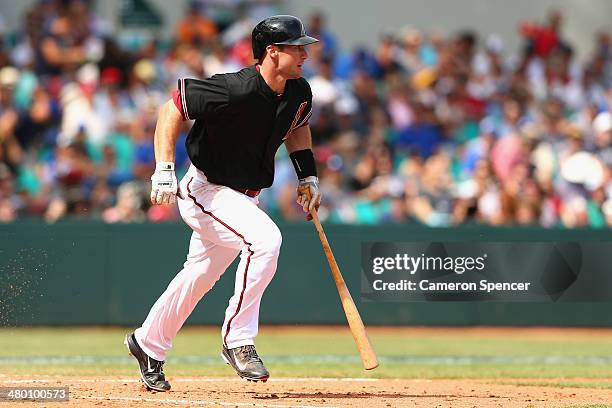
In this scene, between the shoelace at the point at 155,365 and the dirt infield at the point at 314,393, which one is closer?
the dirt infield at the point at 314,393

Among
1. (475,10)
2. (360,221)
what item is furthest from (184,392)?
(475,10)

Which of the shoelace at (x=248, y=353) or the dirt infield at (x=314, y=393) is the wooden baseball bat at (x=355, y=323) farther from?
the shoelace at (x=248, y=353)

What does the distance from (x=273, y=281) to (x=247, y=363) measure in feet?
19.5

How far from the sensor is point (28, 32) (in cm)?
1536

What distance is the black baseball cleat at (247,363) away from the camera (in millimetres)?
6953

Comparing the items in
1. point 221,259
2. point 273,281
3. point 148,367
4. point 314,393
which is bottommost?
point 273,281

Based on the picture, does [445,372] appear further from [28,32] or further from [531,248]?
[28,32]

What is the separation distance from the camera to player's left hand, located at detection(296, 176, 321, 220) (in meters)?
7.53

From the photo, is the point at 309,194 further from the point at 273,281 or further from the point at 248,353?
the point at 273,281
